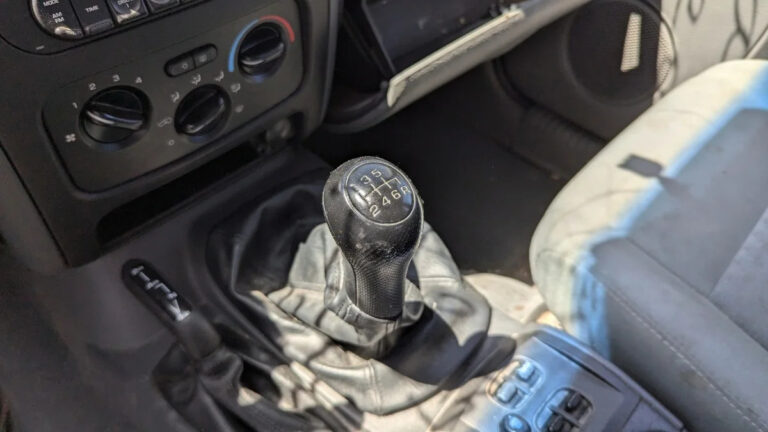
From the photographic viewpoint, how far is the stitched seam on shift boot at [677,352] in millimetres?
715

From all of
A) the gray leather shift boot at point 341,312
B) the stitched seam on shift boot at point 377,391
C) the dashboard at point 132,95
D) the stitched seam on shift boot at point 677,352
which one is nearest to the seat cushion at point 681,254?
the stitched seam on shift boot at point 677,352

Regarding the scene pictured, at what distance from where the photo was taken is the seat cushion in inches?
29.8

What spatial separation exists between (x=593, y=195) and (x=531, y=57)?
60cm

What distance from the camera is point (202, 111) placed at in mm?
800

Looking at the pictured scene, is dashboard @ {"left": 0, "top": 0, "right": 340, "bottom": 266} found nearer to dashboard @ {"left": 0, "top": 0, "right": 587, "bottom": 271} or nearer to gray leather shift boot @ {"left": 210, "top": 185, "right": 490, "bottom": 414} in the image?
dashboard @ {"left": 0, "top": 0, "right": 587, "bottom": 271}

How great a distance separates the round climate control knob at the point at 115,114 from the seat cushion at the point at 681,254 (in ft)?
1.75

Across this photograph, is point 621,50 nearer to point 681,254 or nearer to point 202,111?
point 681,254

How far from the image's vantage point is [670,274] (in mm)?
827

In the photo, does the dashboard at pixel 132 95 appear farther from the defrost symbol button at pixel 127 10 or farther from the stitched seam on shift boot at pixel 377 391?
the stitched seam on shift boot at pixel 377 391

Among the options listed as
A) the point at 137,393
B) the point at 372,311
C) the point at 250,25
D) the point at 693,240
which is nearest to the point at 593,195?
the point at 693,240

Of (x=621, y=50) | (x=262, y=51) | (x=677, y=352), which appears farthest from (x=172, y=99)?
(x=621, y=50)

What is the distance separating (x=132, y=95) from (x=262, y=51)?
0.55 ft

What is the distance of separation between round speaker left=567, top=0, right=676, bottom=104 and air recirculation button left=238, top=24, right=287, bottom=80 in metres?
0.72

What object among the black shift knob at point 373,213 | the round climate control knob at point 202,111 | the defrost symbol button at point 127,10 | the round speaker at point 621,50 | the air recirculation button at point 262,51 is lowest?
the round speaker at point 621,50
